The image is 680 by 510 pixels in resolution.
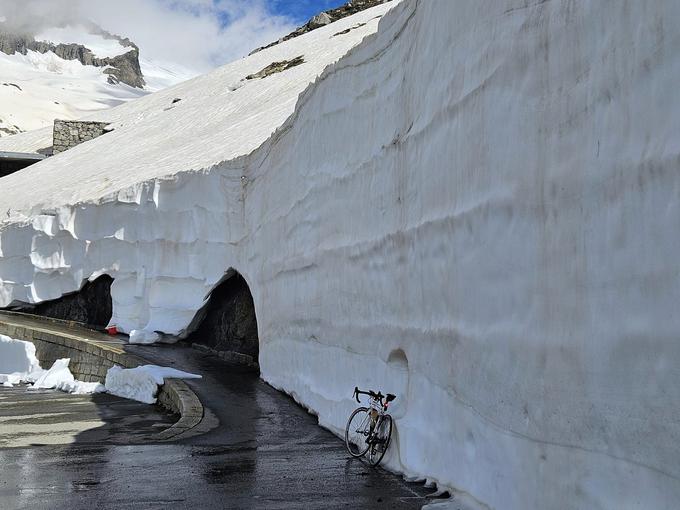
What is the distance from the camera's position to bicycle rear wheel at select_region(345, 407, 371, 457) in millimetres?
8555

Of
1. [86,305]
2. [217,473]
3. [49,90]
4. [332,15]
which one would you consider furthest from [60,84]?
[217,473]

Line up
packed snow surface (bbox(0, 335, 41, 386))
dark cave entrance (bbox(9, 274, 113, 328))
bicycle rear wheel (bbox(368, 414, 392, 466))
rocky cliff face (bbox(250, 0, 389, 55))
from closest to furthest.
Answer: bicycle rear wheel (bbox(368, 414, 392, 466))
packed snow surface (bbox(0, 335, 41, 386))
dark cave entrance (bbox(9, 274, 113, 328))
rocky cliff face (bbox(250, 0, 389, 55))

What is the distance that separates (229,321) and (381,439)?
35.5ft

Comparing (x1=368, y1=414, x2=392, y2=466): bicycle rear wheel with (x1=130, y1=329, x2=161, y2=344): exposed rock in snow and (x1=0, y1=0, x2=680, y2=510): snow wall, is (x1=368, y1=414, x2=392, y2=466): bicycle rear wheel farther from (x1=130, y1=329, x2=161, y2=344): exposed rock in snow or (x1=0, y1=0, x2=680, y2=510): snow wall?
(x1=130, y1=329, x2=161, y2=344): exposed rock in snow

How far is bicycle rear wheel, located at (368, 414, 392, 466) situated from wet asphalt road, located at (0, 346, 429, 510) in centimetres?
13

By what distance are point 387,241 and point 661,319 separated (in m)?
4.62

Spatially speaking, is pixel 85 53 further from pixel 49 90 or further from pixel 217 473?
pixel 217 473

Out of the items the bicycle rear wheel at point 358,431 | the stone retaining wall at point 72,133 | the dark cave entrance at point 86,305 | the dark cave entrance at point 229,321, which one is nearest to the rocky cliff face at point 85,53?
the stone retaining wall at point 72,133

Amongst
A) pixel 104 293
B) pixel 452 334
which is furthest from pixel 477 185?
pixel 104 293

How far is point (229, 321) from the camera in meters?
18.5

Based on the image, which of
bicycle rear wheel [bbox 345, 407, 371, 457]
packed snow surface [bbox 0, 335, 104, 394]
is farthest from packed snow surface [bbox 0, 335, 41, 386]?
bicycle rear wheel [bbox 345, 407, 371, 457]

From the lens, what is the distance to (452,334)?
265 inches

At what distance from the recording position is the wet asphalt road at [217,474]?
273 inches

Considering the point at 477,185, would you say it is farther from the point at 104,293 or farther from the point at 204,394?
the point at 104,293
